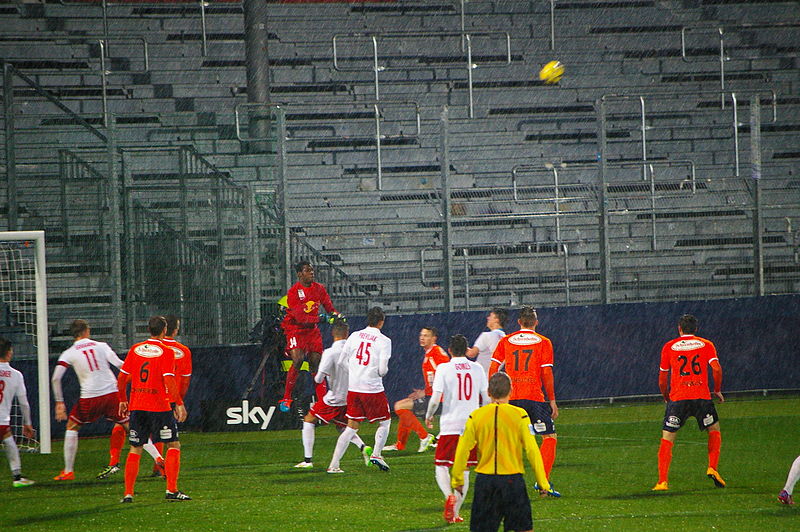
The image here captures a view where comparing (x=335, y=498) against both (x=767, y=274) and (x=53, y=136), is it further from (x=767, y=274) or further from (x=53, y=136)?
(x=767, y=274)

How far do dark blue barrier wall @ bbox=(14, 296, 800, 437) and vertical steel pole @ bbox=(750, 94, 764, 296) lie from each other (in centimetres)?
47

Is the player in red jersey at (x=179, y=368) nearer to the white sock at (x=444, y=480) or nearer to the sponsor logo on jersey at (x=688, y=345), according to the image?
the white sock at (x=444, y=480)

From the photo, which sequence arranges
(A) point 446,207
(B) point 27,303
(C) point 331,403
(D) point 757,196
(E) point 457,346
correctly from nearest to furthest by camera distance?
(E) point 457,346 < (C) point 331,403 < (B) point 27,303 < (A) point 446,207 < (D) point 757,196

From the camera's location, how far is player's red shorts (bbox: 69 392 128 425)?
12797 millimetres

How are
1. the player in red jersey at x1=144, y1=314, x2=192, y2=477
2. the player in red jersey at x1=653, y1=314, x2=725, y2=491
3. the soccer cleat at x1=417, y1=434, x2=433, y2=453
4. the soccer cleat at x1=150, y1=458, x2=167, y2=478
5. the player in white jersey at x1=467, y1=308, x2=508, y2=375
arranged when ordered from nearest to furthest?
the player in red jersey at x1=653, y1=314, x2=725, y2=491, the player in red jersey at x1=144, y1=314, x2=192, y2=477, the soccer cleat at x1=150, y1=458, x2=167, y2=478, the player in white jersey at x1=467, y1=308, x2=508, y2=375, the soccer cleat at x1=417, y1=434, x2=433, y2=453

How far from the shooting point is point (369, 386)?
1285cm

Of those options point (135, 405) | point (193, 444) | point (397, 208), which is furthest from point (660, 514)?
point (397, 208)

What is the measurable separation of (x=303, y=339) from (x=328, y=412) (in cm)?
408

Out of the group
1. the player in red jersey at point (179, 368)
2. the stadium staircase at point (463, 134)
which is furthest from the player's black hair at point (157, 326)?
the stadium staircase at point (463, 134)

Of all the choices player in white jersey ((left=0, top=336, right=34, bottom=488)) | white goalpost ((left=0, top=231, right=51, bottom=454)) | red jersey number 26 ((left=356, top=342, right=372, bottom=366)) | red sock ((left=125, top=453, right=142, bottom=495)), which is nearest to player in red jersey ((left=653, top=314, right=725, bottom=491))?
red jersey number 26 ((left=356, top=342, right=372, bottom=366))

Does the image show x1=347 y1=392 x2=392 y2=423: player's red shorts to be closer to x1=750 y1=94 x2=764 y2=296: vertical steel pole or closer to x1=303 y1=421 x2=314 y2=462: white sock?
x1=303 y1=421 x2=314 y2=462: white sock

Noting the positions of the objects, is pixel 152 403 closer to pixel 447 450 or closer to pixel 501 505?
pixel 447 450

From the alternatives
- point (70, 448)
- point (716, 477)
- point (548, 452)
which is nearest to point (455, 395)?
point (548, 452)

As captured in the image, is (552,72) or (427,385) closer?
(427,385)
